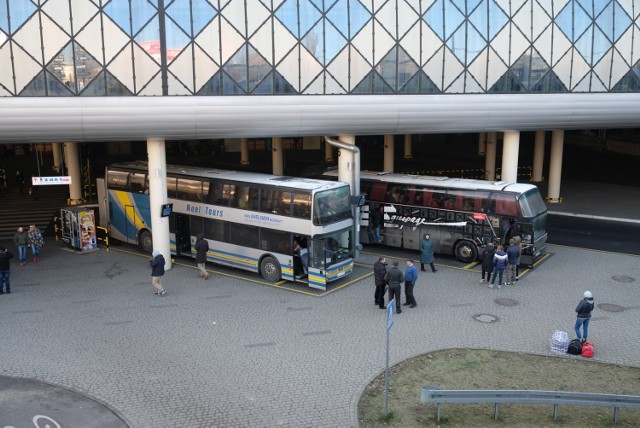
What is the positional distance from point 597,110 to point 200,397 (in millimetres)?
22616

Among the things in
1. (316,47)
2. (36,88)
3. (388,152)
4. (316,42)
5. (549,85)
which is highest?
(316,42)

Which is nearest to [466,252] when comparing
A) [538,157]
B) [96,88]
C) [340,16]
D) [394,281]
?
[394,281]

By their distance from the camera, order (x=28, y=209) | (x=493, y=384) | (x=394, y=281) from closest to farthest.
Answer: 1. (x=493, y=384)
2. (x=394, y=281)
3. (x=28, y=209)

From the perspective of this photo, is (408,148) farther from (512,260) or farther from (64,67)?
(64,67)

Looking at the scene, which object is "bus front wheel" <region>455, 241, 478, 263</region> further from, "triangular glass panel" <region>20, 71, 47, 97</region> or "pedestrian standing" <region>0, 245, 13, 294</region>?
"pedestrian standing" <region>0, 245, 13, 294</region>

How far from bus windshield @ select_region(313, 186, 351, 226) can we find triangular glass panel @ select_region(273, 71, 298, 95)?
433 centimetres

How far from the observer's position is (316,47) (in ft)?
77.6

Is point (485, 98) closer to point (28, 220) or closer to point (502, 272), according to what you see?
point (502, 272)

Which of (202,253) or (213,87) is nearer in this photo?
(202,253)

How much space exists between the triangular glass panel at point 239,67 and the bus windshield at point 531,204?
10.5 metres

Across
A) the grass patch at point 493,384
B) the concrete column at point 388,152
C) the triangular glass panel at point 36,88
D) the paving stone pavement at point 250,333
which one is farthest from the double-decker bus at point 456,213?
the triangular glass panel at point 36,88

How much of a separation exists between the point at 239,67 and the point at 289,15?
8.54 feet

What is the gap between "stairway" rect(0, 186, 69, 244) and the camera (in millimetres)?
29875

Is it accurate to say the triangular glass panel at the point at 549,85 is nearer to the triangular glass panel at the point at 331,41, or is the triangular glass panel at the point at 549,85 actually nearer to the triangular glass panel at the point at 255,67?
the triangular glass panel at the point at 331,41
